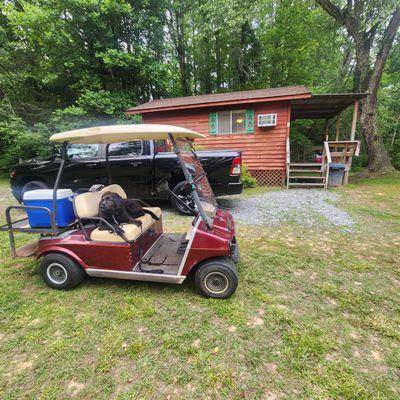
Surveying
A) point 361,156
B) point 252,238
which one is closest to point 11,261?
point 252,238

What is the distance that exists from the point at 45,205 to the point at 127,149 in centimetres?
322

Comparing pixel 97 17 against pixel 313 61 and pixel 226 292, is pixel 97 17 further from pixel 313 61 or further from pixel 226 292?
pixel 313 61

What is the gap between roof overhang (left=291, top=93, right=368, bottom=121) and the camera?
27.7 ft

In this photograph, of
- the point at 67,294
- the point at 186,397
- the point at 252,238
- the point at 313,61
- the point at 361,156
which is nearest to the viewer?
the point at 186,397

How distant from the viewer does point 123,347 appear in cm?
196

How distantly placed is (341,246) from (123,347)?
3.57m

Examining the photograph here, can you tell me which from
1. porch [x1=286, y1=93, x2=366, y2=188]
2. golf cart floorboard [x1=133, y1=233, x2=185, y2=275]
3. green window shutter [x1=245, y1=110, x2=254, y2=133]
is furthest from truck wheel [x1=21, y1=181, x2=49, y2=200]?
porch [x1=286, y1=93, x2=366, y2=188]

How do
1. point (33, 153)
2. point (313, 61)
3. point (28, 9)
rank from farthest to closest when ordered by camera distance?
point (313, 61) → point (33, 153) → point (28, 9)

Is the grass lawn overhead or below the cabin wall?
below

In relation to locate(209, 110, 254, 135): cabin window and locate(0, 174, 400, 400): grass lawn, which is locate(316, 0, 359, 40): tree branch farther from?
locate(0, 174, 400, 400): grass lawn

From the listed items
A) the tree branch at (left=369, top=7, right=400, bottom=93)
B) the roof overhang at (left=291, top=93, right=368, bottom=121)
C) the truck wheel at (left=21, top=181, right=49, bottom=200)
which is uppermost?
the tree branch at (left=369, top=7, right=400, bottom=93)

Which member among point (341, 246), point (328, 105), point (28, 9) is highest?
point (28, 9)

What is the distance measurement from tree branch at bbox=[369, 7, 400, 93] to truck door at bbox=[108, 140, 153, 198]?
10.5m

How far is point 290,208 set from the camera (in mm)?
5957
